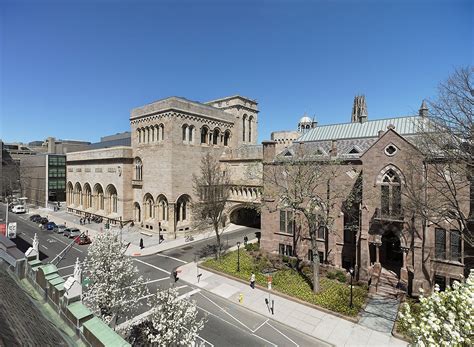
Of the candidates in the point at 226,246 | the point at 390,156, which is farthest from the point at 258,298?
the point at 390,156

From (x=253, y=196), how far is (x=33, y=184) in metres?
66.1

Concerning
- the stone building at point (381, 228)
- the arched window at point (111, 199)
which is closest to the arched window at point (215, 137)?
the stone building at point (381, 228)

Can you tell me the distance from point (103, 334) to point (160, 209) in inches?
1390

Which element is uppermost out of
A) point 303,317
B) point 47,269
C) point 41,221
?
point 47,269

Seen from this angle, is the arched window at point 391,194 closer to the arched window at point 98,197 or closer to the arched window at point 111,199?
the arched window at point 111,199

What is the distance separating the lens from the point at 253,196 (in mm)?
40375

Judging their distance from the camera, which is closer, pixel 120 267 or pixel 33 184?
pixel 120 267

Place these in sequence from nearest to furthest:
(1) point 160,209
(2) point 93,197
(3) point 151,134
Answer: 1. (1) point 160,209
2. (3) point 151,134
3. (2) point 93,197

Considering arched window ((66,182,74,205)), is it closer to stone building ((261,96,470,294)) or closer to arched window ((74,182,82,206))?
arched window ((74,182,82,206))

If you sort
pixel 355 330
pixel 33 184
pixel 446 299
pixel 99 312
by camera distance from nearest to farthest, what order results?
pixel 446 299 → pixel 99 312 → pixel 355 330 → pixel 33 184

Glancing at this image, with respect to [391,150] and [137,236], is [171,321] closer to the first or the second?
[391,150]

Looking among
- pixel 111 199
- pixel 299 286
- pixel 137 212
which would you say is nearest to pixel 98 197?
pixel 111 199

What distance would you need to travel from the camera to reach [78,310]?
529 cm

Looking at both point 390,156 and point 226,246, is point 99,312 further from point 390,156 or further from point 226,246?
point 390,156
